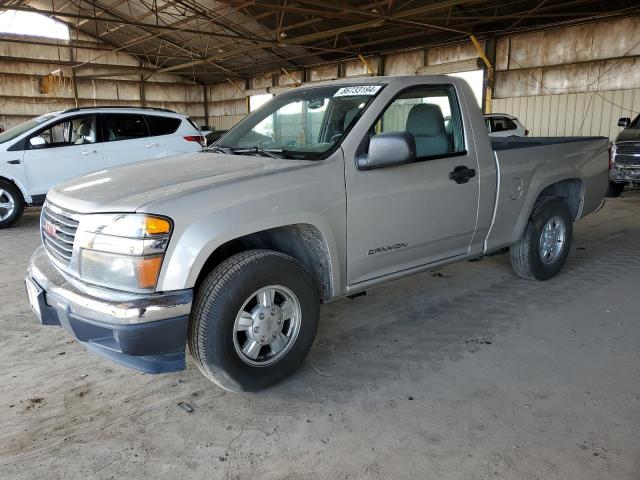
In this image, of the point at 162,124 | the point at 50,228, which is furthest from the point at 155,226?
the point at 162,124

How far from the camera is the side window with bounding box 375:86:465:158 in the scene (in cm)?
345

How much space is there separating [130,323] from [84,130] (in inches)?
269

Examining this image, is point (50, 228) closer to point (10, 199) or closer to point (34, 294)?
point (34, 294)

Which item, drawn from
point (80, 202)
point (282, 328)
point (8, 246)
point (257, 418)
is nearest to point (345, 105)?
point (282, 328)

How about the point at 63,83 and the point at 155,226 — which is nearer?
the point at 155,226

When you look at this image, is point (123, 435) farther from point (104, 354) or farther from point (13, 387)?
point (13, 387)

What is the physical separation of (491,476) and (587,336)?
1.82m

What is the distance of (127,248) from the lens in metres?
2.27

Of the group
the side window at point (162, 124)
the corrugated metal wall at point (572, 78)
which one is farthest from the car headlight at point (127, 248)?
the corrugated metal wall at point (572, 78)

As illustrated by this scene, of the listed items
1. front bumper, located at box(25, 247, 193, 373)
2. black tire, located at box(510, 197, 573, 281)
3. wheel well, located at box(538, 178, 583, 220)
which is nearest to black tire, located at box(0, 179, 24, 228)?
front bumper, located at box(25, 247, 193, 373)

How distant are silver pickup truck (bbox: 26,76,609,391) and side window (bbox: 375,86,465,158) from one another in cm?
1

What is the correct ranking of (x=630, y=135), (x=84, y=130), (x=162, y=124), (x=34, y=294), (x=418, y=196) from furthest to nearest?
(x=630, y=135) → (x=162, y=124) → (x=84, y=130) → (x=418, y=196) → (x=34, y=294)

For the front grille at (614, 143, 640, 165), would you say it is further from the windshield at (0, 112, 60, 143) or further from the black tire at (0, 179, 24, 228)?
the black tire at (0, 179, 24, 228)

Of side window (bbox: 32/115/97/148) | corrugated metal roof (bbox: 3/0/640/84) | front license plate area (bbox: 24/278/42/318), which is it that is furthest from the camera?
corrugated metal roof (bbox: 3/0/640/84)
